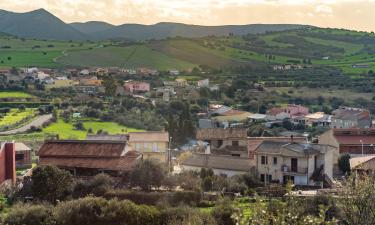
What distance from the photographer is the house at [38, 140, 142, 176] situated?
1465 inches

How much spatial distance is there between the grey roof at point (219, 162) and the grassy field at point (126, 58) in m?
72.6

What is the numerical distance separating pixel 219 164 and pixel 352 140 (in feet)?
44.5

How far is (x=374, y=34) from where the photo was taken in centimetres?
16025

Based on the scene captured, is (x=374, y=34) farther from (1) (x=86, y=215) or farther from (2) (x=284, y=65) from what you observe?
(1) (x=86, y=215)

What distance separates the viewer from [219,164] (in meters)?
41.3

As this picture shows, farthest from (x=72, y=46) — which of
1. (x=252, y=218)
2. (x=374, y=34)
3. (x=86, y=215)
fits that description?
(x=252, y=218)

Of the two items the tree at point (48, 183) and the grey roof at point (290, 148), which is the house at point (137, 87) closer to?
the grey roof at point (290, 148)

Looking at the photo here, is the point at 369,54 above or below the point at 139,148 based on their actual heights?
above

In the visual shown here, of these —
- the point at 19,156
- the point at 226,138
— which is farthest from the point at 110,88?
the point at 226,138

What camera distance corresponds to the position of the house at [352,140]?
4809 centimetres

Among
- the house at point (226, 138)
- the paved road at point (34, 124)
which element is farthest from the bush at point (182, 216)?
the paved road at point (34, 124)

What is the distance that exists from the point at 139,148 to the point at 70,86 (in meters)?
47.6

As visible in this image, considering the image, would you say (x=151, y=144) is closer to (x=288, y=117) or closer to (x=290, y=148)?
(x=290, y=148)

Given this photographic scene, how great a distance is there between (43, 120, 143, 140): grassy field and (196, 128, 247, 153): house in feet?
37.4
